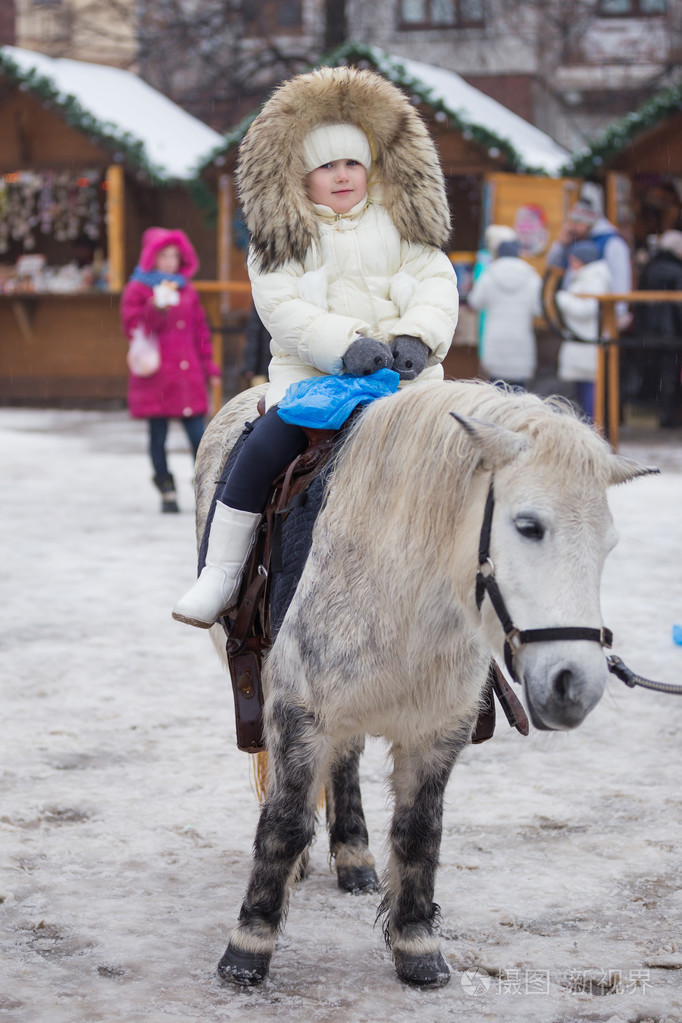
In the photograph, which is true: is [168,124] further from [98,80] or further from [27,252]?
[27,252]

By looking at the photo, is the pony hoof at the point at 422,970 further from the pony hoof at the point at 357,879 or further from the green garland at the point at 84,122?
the green garland at the point at 84,122

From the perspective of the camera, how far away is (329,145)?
3.29 metres

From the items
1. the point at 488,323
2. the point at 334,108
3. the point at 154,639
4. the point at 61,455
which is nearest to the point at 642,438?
the point at 488,323

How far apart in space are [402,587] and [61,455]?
10623 mm

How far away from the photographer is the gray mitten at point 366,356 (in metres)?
3.01

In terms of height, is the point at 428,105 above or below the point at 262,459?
above

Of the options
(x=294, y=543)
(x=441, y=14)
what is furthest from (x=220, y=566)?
(x=441, y=14)

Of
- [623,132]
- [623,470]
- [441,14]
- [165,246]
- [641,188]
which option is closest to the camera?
[623,470]

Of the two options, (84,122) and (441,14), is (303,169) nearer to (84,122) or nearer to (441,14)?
(84,122)

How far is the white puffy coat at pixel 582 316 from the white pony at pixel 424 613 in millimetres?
9534

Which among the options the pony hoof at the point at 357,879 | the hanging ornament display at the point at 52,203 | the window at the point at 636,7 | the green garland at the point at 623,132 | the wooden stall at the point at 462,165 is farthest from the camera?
the window at the point at 636,7

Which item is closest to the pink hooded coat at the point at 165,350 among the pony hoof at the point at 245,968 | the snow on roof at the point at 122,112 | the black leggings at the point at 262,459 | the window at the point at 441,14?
the snow on roof at the point at 122,112

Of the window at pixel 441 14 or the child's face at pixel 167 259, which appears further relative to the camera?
the window at pixel 441 14

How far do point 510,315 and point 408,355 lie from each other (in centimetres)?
941
